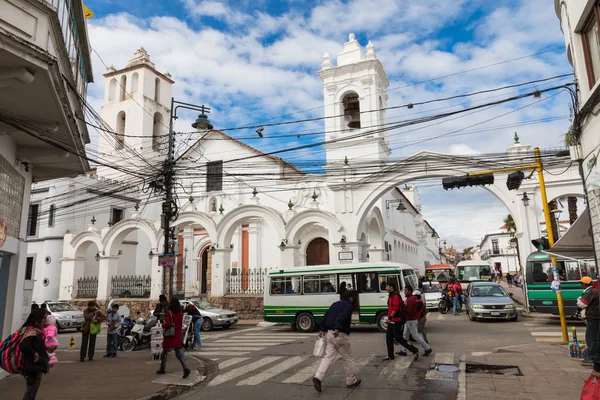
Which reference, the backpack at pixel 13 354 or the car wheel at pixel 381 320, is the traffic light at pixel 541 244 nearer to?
the car wheel at pixel 381 320

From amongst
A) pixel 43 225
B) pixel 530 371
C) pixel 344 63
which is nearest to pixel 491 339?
pixel 530 371

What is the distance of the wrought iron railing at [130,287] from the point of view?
24234 mm

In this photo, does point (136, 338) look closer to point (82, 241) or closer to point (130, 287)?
point (130, 287)

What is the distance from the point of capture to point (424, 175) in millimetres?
20859

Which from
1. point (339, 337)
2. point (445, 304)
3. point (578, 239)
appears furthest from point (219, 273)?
point (578, 239)

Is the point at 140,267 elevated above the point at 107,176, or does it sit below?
below

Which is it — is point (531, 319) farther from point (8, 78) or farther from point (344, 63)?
point (8, 78)

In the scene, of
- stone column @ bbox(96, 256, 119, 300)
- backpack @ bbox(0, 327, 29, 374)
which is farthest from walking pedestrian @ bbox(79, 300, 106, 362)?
stone column @ bbox(96, 256, 119, 300)

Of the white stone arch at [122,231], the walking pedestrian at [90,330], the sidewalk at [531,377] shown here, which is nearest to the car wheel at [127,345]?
the walking pedestrian at [90,330]

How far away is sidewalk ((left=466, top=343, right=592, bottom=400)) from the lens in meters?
6.61

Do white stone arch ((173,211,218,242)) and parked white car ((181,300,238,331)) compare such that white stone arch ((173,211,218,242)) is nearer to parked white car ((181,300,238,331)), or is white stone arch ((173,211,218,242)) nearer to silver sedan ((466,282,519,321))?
parked white car ((181,300,238,331))

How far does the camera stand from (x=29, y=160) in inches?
412

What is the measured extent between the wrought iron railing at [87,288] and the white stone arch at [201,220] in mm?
6419

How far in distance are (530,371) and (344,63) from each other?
69.5 ft
